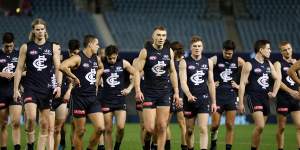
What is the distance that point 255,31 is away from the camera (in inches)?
1608

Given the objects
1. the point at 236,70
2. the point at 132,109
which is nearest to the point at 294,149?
the point at 236,70

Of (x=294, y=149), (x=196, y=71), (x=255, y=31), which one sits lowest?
(x=294, y=149)

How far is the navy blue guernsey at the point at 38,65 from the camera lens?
15266 mm

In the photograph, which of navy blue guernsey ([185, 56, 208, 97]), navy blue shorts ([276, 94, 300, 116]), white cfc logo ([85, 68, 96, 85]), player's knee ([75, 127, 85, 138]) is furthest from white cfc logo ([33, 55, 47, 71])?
navy blue shorts ([276, 94, 300, 116])

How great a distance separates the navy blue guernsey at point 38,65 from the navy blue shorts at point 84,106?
0.80m

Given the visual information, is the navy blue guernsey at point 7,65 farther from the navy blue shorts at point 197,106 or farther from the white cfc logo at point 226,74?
the white cfc logo at point 226,74

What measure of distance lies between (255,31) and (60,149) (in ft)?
76.1

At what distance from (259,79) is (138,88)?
312 cm

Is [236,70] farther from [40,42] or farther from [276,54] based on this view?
[276,54]

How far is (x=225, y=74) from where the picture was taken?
61.2 feet

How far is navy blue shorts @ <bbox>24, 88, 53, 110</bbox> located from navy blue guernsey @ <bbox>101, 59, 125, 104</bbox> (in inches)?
107

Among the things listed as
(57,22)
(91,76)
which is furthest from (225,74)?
(57,22)

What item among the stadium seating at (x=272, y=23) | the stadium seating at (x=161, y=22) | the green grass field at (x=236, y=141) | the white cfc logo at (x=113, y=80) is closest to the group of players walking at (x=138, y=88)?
the white cfc logo at (x=113, y=80)

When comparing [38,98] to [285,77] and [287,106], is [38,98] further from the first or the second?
[285,77]
